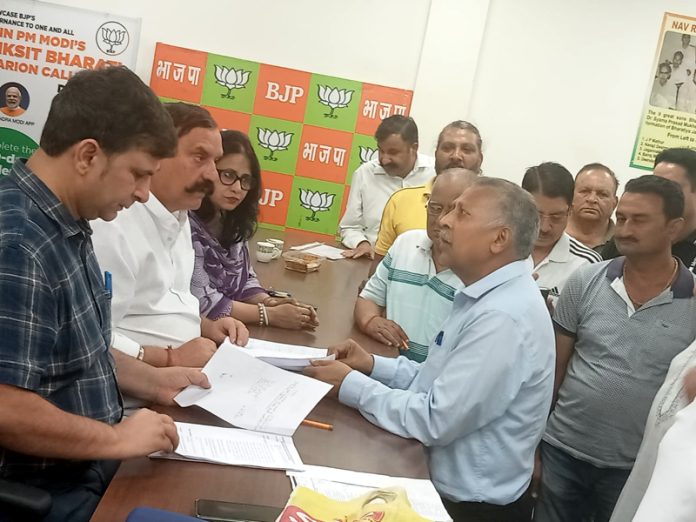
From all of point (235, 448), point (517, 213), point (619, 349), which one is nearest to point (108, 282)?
point (235, 448)

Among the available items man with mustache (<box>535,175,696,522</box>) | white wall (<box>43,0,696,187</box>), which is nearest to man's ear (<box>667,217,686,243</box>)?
man with mustache (<box>535,175,696,522</box>)

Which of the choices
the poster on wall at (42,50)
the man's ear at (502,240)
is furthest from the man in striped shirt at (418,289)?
the poster on wall at (42,50)

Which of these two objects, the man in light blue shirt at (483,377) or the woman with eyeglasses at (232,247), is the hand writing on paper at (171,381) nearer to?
the man in light blue shirt at (483,377)

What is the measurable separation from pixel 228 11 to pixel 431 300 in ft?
12.4

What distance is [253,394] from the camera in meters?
1.66

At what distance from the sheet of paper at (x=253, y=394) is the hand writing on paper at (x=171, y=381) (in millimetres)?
17

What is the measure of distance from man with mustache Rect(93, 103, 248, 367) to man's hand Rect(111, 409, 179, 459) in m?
0.41

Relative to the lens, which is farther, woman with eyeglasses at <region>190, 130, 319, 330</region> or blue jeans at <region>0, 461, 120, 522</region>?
woman with eyeglasses at <region>190, 130, 319, 330</region>

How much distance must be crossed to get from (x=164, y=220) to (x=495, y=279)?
90 cm

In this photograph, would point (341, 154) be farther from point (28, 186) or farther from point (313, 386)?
point (28, 186)

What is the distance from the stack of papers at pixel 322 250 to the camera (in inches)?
155

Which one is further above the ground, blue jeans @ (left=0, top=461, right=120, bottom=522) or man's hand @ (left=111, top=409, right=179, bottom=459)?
man's hand @ (left=111, top=409, right=179, bottom=459)

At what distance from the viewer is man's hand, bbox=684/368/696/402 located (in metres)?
1.73

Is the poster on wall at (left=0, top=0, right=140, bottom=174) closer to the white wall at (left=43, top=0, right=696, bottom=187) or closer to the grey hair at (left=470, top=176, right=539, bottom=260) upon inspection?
the white wall at (left=43, top=0, right=696, bottom=187)
